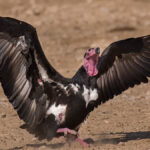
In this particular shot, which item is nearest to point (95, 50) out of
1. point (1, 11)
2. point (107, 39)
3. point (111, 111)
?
point (111, 111)

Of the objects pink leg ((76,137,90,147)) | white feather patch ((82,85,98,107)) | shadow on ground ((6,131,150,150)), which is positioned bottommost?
shadow on ground ((6,131,150,150))

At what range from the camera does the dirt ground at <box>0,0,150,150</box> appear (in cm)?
900

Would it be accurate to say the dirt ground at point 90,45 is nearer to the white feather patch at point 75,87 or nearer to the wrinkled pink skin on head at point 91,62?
the white feather patch at point 75,87

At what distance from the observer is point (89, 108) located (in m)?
8.51

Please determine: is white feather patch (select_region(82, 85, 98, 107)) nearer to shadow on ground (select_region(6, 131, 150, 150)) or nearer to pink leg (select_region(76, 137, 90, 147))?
pink leg (select_region(76, 137, 90, 147))

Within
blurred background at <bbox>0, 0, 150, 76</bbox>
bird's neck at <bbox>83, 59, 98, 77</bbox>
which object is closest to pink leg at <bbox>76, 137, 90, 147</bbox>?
bird's neck at <bbox>83, 59, 98, 77</bbox>

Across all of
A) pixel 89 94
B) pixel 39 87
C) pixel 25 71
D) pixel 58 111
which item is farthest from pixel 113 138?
pixel 25 71

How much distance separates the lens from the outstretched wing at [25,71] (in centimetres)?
826

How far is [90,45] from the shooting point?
15.9 meters

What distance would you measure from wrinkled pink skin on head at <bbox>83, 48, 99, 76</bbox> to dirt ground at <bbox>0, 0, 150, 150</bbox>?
84 cm

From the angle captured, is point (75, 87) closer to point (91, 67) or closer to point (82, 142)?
point (91, 67)

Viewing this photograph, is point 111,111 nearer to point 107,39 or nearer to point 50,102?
point 50,102

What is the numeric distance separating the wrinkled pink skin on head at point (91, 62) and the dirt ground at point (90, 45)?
0.84 meters

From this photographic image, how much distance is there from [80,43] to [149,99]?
5.09 meters
